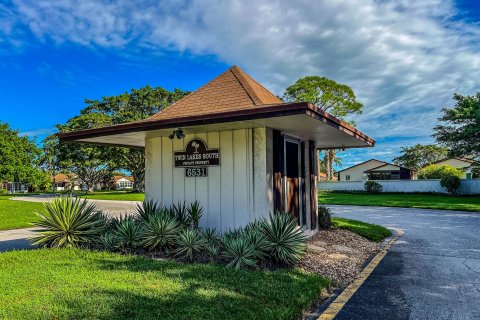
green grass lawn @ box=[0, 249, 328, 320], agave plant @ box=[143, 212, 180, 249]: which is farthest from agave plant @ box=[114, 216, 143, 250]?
green grass lawn @ box=[0, 249, 328, 320]

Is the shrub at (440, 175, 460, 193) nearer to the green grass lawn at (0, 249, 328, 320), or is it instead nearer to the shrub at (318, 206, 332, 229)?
the shrub at (318, 206, 332, 229)

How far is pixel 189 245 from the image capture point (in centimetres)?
603

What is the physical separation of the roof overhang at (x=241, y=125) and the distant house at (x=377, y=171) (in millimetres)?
37430

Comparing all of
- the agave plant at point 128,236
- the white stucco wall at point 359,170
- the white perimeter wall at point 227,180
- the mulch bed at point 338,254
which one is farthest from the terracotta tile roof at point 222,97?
the white stucco wall at point 359,170

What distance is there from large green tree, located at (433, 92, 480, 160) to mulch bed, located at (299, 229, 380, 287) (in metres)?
23.3

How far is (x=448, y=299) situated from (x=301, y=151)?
16.5 ft

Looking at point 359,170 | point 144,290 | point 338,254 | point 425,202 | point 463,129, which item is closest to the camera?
point 144,290

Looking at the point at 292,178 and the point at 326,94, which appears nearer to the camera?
the point at 292,178

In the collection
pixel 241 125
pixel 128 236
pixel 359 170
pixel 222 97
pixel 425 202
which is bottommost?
pixel 425 202

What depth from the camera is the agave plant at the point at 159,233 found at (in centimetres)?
643

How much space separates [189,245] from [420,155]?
63.8 meters

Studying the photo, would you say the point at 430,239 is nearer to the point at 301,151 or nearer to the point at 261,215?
the point at 301,151

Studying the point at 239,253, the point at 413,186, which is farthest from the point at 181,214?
the point at 413,186

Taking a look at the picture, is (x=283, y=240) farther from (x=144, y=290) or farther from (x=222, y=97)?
(x=222, y=97)
